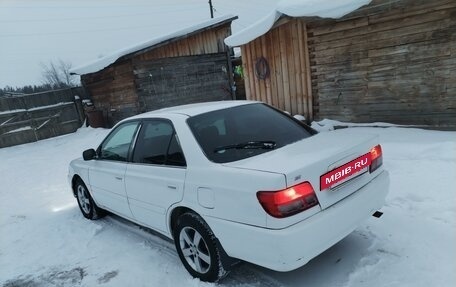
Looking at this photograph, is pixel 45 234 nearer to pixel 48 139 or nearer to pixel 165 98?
pixel 165 98

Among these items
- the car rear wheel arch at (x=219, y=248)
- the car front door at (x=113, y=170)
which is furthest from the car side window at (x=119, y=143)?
the car rear wheel arch at (x=219, y=248)

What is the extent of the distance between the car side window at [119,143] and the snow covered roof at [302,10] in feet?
14.8

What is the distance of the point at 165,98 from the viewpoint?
13969 mm

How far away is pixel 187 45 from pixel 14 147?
8566 mm

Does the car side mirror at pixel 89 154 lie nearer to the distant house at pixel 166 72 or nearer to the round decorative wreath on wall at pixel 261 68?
the round decorative wreath on wall at pixel 261 68

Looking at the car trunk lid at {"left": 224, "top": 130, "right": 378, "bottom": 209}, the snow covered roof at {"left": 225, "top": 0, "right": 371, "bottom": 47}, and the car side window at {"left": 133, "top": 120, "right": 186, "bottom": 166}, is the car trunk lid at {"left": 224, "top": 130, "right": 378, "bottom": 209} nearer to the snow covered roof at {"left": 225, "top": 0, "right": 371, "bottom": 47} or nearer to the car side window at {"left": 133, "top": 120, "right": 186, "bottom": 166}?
the car side window at {"left": 133, "top": 120, "right": 186, "bottom": 166}

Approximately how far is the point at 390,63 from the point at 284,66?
273 centimetres

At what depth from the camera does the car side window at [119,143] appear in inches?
160

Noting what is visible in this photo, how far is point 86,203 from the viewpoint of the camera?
5.16 metres

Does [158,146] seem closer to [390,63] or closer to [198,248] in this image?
[198,248]

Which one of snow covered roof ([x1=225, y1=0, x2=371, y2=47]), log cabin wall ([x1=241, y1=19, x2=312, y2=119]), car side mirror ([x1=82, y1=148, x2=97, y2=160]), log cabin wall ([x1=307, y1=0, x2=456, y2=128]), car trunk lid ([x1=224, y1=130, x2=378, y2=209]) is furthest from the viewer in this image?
log cabin wall ([x1=241, y1=19, x2=312, y2=119])

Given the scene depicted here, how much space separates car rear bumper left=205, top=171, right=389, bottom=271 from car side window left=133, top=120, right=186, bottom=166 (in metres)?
0.74

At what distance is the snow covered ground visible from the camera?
2928 mm

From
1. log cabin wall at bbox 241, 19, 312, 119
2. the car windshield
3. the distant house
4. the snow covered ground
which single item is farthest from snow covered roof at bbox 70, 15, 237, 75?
the car windshield
